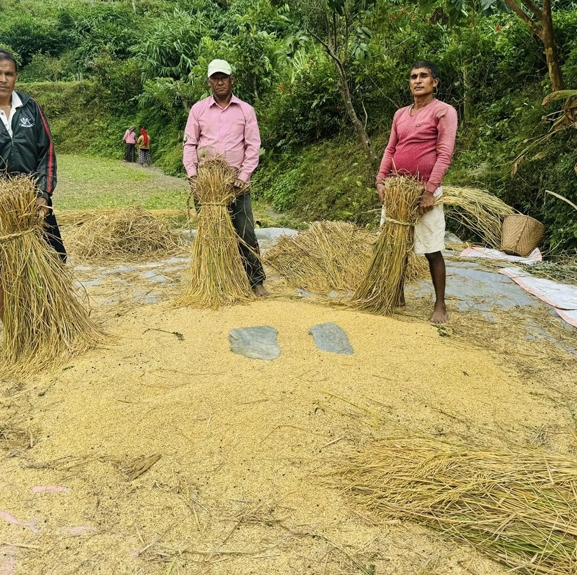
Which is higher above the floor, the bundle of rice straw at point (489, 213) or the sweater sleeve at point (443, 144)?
the sweater sleeve at point (443, 144)

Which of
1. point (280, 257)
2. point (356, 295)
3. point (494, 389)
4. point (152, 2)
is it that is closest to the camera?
→ point (494, 389)

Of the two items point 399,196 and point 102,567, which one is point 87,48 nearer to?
point 399,196

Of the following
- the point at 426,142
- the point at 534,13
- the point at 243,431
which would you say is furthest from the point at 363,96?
the point at 243,431

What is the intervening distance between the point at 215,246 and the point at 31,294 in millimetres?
1143

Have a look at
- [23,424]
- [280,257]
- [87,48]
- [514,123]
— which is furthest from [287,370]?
[87,48]

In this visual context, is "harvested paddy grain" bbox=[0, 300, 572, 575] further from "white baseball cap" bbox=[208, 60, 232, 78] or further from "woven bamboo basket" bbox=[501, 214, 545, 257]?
"woven bamboo basket" bbox=[501, 214, 545, 257]

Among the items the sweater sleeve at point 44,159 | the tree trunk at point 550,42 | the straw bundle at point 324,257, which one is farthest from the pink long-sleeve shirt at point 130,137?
the sweater sleeve at point 44,159

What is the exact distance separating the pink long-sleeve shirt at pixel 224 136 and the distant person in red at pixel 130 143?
516 inches

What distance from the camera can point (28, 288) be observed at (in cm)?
250

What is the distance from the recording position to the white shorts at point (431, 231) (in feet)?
10.1

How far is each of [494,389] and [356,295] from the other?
1.14 meters

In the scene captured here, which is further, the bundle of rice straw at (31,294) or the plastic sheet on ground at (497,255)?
the plastic sheet on ground at (497,255)

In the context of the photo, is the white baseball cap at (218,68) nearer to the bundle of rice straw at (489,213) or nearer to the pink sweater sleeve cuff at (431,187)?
the pink sweater sleeve cuff at (431,187)

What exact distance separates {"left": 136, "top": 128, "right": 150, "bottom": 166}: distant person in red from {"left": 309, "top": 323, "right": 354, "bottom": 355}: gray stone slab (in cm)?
1317
